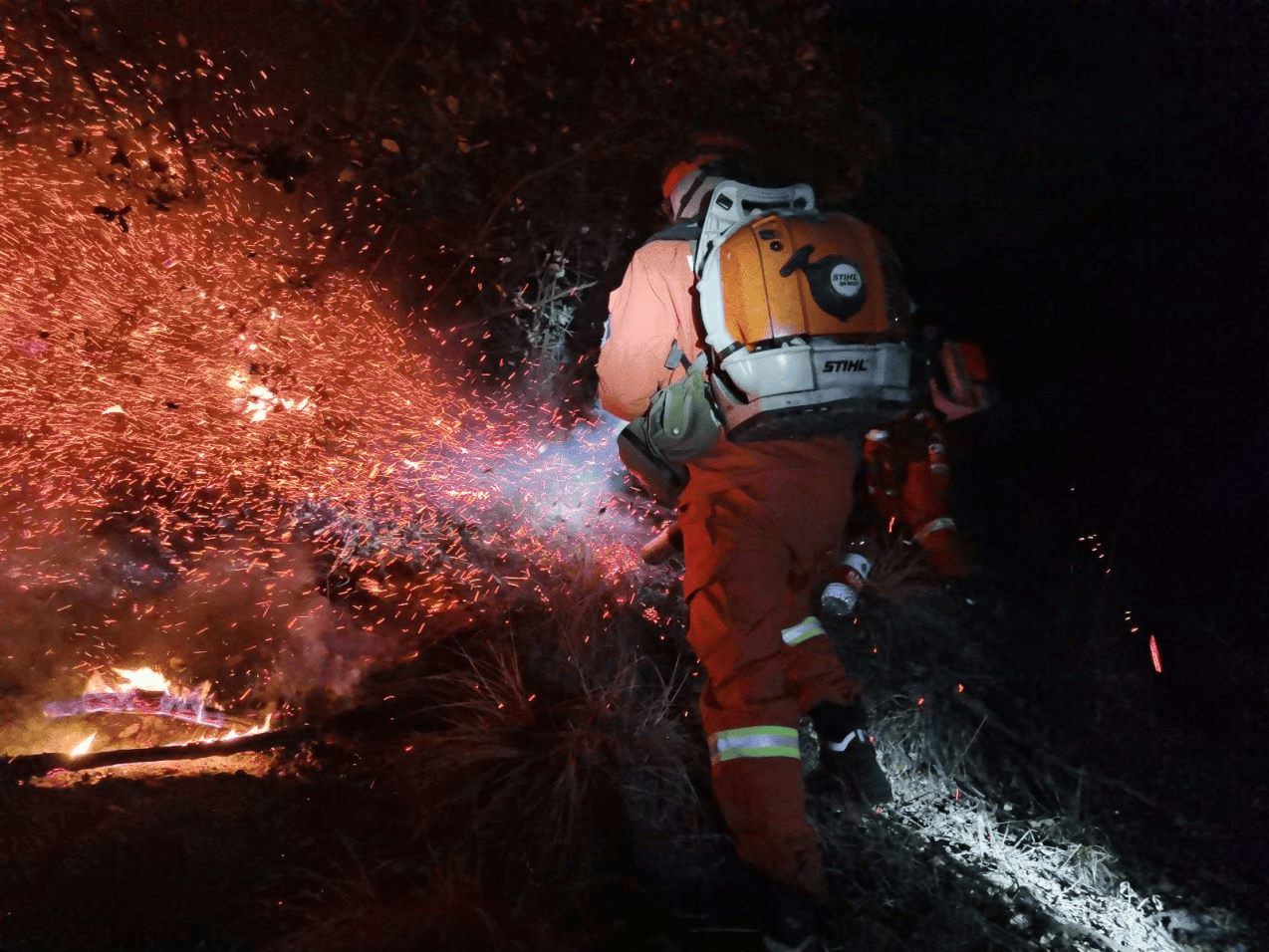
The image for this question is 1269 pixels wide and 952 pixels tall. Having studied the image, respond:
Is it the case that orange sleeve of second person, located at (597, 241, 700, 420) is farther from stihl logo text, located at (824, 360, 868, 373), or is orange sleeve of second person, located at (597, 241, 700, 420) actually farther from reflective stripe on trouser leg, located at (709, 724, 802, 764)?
reflective stripe on trouser leg, located at (709, 724, 802, 764)

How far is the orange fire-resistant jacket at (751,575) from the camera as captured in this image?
300 cm

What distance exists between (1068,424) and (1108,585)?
0.97 metres

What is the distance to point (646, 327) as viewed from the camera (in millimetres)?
3844

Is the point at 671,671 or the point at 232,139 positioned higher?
the point at 232,139

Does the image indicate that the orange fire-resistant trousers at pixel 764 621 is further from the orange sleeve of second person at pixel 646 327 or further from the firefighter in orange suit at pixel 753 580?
the orange sleeve of second person at pixel 646 327

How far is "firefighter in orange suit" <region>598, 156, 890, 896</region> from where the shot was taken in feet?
9.87

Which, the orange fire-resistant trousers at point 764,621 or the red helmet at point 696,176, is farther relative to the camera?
the red helmet at point 696,176

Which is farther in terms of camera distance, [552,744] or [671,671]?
[671,671]

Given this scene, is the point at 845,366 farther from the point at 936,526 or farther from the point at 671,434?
the point at 936,526

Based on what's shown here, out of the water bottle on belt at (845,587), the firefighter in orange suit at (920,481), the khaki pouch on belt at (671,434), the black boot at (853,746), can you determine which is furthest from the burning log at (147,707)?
the firefighter in orange suit at (920,481)

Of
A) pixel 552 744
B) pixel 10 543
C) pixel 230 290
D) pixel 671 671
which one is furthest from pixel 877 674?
pixel 10 543

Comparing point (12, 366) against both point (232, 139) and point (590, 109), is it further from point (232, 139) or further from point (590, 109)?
point (590, 109)

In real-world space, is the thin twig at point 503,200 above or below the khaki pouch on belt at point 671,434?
above

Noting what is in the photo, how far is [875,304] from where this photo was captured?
3.21 meters
